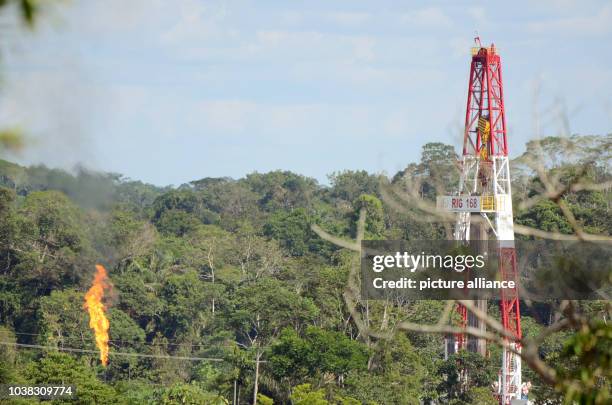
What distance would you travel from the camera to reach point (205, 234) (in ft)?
191

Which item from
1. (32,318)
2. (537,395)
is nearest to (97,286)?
(32,318)

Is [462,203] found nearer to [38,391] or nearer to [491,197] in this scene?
[491,197]

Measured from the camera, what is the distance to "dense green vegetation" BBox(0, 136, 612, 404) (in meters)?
29.7

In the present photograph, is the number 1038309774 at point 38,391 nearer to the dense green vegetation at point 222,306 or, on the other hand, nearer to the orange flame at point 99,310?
the dense green vegetation at point 222,306

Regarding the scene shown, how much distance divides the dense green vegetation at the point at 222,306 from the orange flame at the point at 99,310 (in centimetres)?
40

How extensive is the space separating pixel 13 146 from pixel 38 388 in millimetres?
22435

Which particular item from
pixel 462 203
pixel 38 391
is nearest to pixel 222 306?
pixel 462 203

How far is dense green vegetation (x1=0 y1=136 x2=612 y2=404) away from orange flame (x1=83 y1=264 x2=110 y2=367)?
15.7 inches

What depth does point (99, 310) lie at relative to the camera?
4094 centimetres

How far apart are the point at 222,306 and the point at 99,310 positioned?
702 cm
